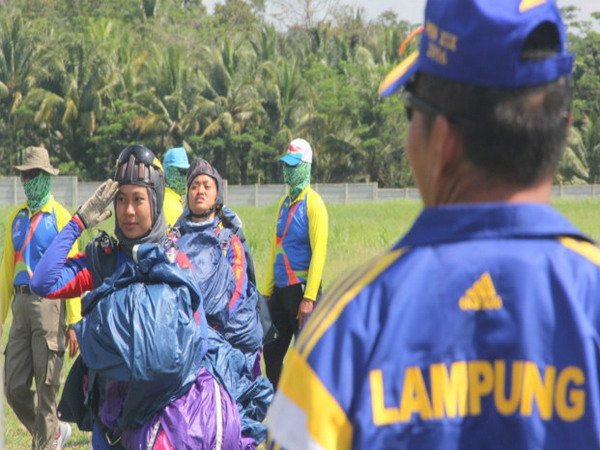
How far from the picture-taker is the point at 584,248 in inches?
75.9

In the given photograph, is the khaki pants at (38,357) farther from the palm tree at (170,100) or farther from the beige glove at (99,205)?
the palm tree at (170,100)

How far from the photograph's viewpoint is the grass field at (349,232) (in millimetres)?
9273

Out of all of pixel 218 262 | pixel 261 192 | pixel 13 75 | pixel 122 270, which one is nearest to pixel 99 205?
pixel 122 270

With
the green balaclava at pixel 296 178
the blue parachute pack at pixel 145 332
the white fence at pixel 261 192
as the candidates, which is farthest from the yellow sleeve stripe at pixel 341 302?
the white fence at pixel 261 192

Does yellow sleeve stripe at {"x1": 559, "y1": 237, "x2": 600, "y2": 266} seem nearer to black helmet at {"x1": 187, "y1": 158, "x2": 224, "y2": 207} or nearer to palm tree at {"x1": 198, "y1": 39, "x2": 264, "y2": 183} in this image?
black helmet at {"x1": 187, "y1": 158, "x2": 224, "y2": 207}

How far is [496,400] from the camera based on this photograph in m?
1.86

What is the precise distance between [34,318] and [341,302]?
6.72m

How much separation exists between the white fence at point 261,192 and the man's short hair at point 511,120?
139ft

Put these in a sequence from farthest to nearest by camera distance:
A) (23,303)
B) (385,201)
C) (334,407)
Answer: (385,201), (23,303), (334,407)

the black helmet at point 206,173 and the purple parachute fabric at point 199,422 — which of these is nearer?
the purple parachute fabric at point 199,422

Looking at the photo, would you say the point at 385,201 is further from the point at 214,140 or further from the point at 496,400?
the point at 496,400

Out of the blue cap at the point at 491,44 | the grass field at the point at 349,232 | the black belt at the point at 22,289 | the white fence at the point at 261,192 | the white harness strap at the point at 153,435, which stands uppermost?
the blue cap at the point at 491,44

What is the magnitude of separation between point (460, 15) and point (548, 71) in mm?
162

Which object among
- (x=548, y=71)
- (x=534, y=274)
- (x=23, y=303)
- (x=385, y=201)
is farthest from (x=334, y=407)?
(x=385, y=201)
